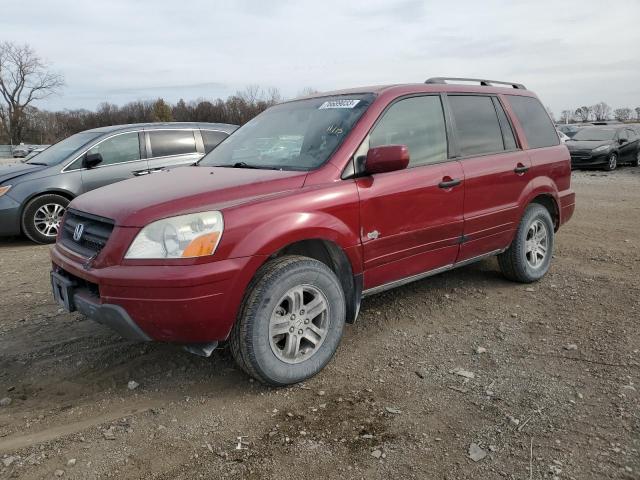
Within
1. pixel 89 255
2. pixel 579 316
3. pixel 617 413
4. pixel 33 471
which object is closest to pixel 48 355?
pixel 89 255

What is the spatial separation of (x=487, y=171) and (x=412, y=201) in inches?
37.4

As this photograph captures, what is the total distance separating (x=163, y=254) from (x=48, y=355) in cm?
158

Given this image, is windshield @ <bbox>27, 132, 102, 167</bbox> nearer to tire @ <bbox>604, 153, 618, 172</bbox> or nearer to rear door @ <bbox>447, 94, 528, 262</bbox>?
rear door @ <bbox>447, 94, 528, 262</bbox>

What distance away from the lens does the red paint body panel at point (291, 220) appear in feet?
8.82

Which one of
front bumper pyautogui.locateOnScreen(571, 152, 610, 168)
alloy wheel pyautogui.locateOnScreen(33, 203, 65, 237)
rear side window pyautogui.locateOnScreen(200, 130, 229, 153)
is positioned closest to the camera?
alloy wheel pyautogui.locateOnScreen(33, 203, 65, 237)

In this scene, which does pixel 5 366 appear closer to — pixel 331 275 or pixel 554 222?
pixel 331 275

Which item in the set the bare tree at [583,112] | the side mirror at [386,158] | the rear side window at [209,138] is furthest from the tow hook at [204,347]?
the bare tree at [583,112]

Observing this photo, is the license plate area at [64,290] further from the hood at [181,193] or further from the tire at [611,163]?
the tire at [611,163]

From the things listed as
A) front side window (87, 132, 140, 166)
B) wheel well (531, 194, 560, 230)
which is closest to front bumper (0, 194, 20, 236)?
front side window (87, 132, 140, 166)

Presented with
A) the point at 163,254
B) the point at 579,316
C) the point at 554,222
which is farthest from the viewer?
the point at 554,222

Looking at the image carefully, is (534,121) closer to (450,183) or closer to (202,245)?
(450,183)

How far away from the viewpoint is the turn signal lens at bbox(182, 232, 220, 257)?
268 cm

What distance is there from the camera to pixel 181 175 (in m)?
3.60

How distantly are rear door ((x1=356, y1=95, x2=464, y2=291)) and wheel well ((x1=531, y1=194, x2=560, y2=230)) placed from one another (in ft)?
4.52
